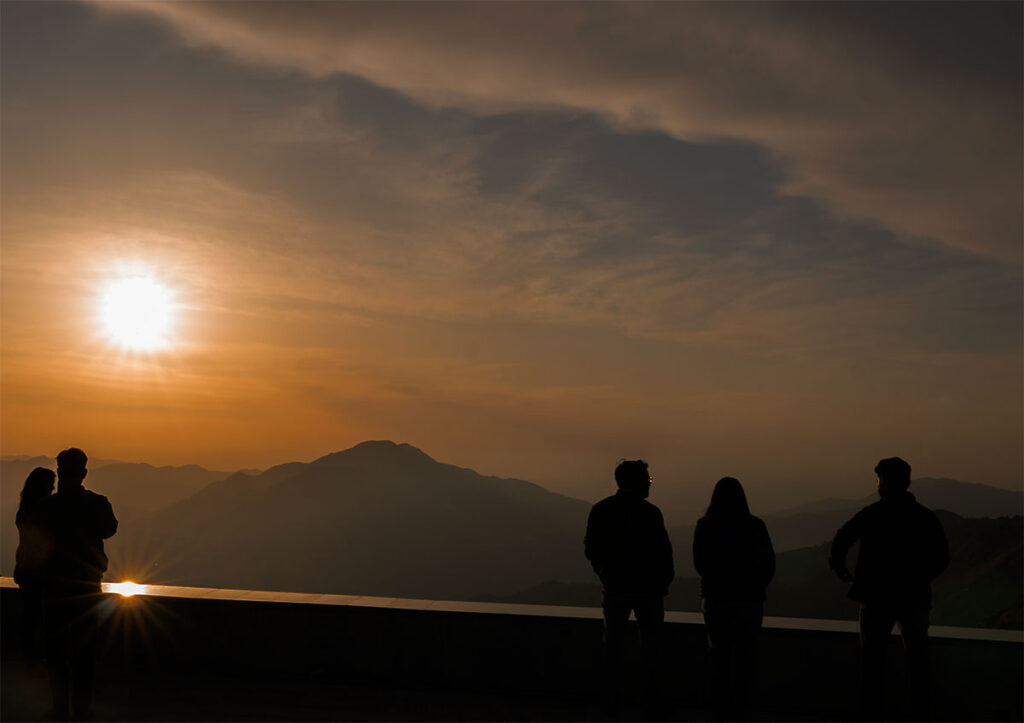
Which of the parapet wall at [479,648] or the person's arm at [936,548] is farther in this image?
the parapet wall at [479,648]

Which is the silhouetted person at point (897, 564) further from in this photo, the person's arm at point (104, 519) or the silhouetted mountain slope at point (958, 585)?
the silhouetted mountain slope at point (958, 585)

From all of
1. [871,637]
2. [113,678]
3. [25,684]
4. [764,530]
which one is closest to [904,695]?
[871,637]

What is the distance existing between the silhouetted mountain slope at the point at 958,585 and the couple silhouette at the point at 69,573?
11506 cm

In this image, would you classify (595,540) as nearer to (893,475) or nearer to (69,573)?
(893,475)

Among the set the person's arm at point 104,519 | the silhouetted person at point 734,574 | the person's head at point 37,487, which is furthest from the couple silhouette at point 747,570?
the person's head at point 37,487

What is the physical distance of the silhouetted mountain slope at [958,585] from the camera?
124 m

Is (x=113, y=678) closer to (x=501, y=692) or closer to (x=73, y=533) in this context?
(x=73, y=533)

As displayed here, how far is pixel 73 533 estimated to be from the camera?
252 inches

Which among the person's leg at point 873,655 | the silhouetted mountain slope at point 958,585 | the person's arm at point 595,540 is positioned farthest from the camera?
the silhouetted mountain slope at point 958,585

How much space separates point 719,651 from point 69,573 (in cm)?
457

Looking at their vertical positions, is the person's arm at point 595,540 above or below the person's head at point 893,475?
below

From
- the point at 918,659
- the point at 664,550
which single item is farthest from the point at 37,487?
the point at 918,659

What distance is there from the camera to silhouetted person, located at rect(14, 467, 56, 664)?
6.38 metres

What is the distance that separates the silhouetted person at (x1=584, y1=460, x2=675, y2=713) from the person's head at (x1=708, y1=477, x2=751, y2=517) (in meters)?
0.43
